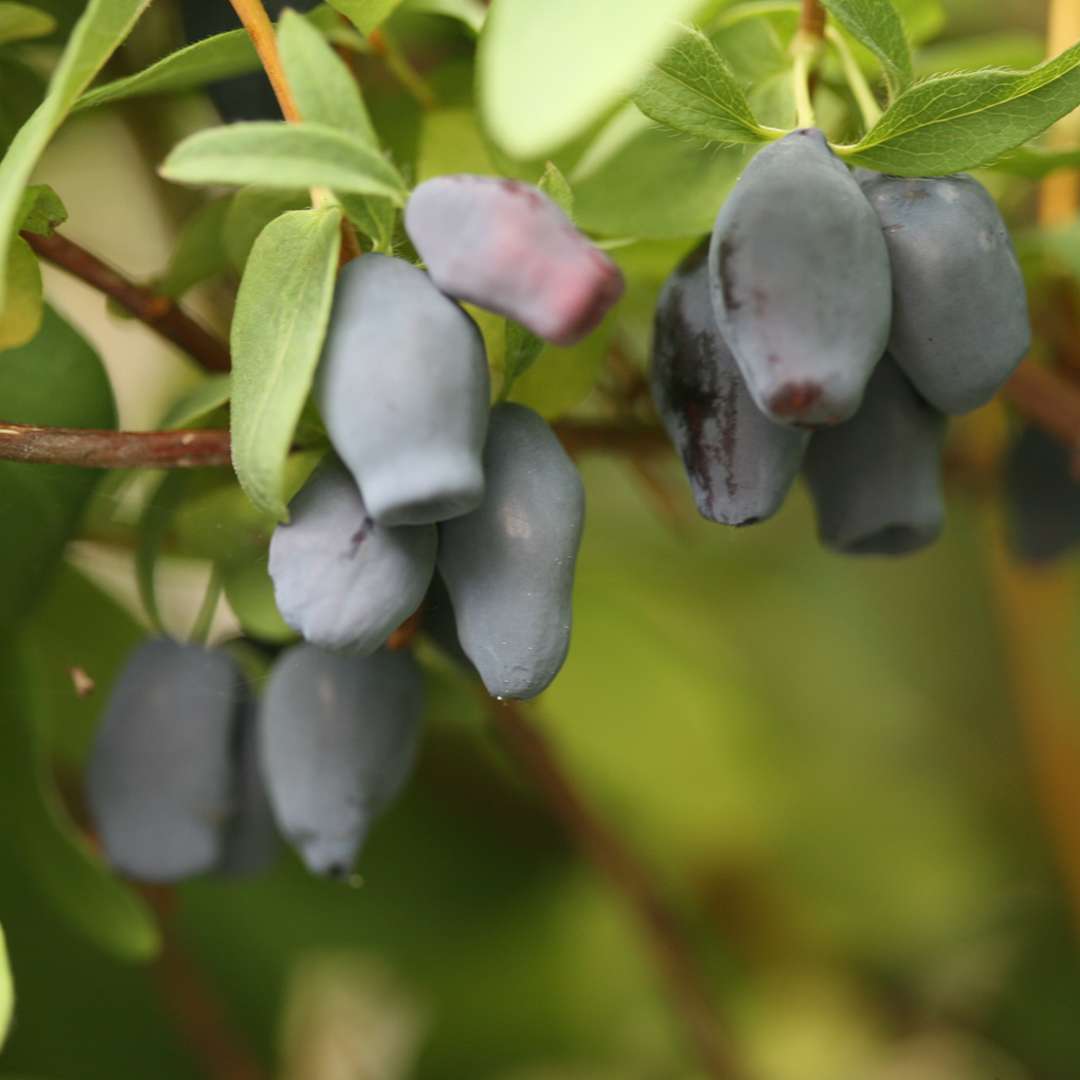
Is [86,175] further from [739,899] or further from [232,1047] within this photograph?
[739,899]

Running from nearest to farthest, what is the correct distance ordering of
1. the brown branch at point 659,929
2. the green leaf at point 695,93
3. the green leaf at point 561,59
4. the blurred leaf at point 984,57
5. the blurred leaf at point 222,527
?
the green leaf at point 561,59 → the green leaf at point 695,93 → the blurred leaf at point 222,527 → the blurred leaf at point 984,57 → the brown branch at point 659,929

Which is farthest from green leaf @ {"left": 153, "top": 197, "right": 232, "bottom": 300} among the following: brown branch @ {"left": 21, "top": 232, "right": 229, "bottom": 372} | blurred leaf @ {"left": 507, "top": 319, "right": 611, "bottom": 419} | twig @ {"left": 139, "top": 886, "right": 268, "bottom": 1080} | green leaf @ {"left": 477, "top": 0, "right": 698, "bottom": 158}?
twig @ {"left": 139, "top": 886, "right": 268, "bottom": 1080}

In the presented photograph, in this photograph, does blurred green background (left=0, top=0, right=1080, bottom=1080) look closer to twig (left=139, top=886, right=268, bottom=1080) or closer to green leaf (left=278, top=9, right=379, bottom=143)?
twig (left=139, top=886, right=268, bottom=1080)

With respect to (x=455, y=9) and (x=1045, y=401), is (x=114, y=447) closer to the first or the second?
(x=455, y=9)

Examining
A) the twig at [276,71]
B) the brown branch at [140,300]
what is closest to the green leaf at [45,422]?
the brown branch at [140,300]

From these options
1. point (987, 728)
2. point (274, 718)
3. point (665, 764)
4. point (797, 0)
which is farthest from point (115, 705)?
point (987, 728)

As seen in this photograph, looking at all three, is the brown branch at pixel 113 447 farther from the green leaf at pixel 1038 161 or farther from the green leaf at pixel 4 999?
the green leaf at pixel 1038 161

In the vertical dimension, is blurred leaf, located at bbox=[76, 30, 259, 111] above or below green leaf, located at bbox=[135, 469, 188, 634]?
above
